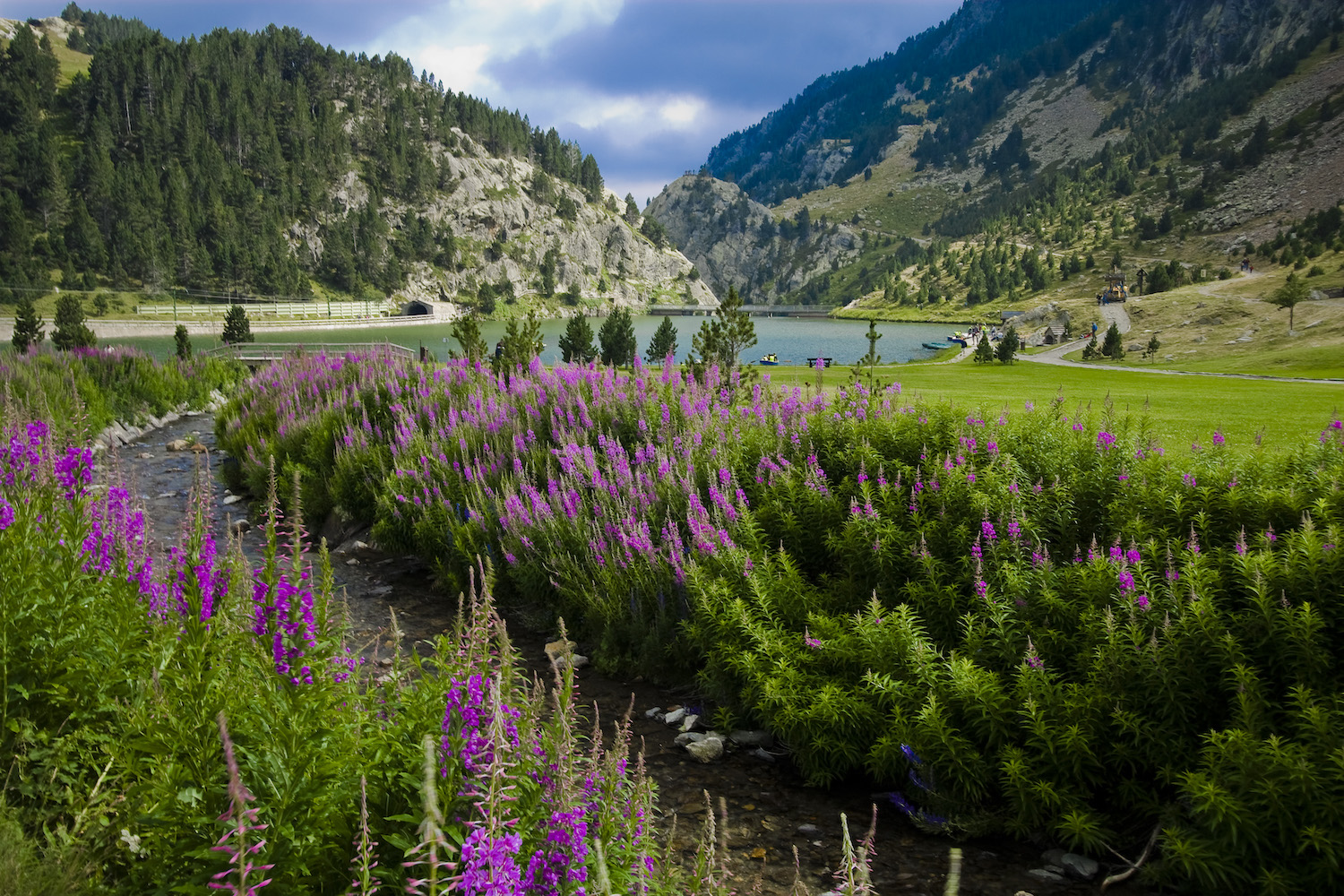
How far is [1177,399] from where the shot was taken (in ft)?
62.1

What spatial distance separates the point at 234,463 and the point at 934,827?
15543 millimetres

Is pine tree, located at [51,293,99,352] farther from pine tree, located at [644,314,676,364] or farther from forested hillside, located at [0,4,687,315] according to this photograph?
forested hillside, located at [0,4,687,315]

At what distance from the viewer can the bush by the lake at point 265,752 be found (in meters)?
2.26

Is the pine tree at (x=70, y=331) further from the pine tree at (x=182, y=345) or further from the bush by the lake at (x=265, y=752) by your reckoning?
the bush by the lake at (x=265, y=752)

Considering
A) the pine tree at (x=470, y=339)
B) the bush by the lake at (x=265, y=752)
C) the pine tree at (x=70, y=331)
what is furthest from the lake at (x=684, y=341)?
the bush by the lake at (x=265, y=752)

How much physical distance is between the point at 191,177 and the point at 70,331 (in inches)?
5888

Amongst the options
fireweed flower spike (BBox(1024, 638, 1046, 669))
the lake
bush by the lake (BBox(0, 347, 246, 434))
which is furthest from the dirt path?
the lake

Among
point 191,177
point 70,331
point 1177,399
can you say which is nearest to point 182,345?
point 70,331

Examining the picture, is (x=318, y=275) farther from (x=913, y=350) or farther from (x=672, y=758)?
(x=672, y=758)

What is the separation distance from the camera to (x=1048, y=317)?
8938 cm

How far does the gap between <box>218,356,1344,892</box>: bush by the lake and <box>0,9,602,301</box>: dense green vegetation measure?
139266 mm

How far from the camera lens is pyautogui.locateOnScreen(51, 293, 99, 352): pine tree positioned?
32344 mm

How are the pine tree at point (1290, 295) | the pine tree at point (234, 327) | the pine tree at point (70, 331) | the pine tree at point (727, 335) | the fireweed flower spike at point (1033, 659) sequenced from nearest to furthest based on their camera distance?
the fireweed flower spike at point (1033, 659) < the pine tree at point (727, 335) < the pine tree at point (70, 331) < the pine tree at point (234, 327) < the pine tree at point (1290, 295)

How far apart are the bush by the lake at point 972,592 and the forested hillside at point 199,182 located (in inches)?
5872
